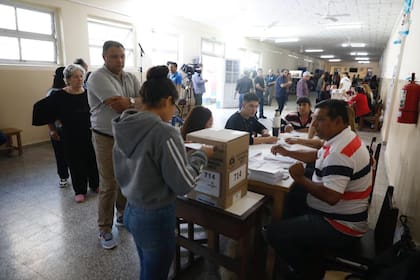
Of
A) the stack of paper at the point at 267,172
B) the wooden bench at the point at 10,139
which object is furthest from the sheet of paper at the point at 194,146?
the wooden bench at the point at 10,139

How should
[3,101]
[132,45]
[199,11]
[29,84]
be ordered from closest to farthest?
[3,101]
[29,84]
[132,45]
[199,11]

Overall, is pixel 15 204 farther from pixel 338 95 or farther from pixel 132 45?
pixel 338 95

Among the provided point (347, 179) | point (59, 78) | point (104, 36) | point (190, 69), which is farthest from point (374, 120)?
point (59, 78)

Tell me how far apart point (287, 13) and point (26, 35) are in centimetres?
600

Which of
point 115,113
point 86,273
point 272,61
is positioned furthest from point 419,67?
point 272,61

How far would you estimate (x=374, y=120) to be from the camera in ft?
22.4

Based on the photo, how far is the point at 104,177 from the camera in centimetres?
199

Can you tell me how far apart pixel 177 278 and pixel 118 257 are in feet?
1.65

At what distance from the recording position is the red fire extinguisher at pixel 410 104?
6.83 feet

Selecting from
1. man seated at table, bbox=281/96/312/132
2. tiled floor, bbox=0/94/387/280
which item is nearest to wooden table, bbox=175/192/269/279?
tiled floor, bbox=0/94/387/280

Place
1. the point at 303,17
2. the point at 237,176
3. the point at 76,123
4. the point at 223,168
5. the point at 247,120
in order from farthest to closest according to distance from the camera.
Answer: the point at 303,17 → the point at 76,123 → the point at 247,120 → the point at 237,176 → the point at 223,168

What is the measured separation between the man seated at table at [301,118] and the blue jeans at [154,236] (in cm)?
218

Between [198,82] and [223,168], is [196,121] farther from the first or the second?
[198,82]

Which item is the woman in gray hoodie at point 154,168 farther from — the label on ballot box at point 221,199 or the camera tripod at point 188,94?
the camera tripod at point 188,94
